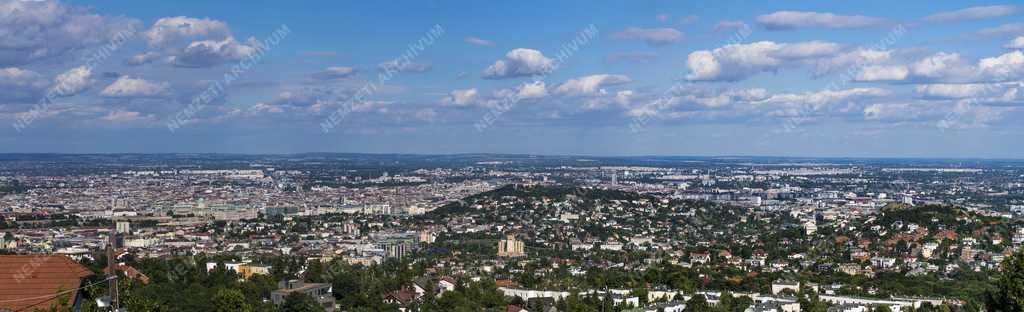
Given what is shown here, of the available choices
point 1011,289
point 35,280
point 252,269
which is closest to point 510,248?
point 252,269

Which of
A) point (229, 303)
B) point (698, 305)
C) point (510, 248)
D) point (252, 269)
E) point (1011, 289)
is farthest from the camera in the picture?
point (510, 248)

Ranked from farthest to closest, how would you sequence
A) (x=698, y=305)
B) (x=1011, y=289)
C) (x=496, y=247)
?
(x=496, y=247)
(x=698, y=305)
(x=1011, y=289)

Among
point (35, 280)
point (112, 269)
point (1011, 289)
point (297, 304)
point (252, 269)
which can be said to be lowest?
point (252, 269)

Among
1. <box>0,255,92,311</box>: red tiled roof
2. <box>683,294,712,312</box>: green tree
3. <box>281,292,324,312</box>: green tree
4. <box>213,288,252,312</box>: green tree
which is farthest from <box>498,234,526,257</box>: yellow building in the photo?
<box>0,255,92,311</box>: red tiled roof

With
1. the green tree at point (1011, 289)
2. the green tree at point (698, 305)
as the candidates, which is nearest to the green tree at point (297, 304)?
the green tree at point (698, 305)

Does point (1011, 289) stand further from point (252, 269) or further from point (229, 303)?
point (252, 269)

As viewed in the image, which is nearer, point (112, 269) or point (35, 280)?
point (112, 269)

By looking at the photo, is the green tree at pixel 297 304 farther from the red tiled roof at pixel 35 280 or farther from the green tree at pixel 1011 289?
the green tree at pixel 1011 289
